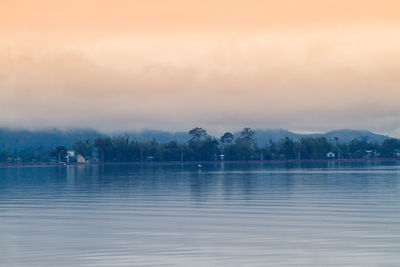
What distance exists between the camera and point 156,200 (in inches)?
1564

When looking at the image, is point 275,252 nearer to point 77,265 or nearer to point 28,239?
point 77,265

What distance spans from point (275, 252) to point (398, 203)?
17.5m

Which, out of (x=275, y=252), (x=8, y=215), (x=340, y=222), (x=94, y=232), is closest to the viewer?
(x=275, y=252)

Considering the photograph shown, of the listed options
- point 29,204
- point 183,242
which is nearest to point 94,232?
point 183,242

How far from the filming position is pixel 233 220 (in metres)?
28.2

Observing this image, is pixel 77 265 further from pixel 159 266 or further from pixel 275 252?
pixel 275 252

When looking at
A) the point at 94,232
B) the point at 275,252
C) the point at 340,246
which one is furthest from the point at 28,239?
the point at 340,246

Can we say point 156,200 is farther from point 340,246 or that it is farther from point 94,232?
point 340,246

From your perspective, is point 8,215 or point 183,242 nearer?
point 183,242

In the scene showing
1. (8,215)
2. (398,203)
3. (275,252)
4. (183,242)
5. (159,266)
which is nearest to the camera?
(159,266)

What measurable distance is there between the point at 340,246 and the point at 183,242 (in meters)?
5.17

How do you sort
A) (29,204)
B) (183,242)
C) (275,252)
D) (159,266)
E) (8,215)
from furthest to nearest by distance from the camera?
(29,204), (8,215), (183,242), (275,252), (159,266)

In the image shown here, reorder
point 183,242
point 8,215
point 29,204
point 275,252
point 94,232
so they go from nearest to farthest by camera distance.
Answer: point 275,252 → point 183,242 → point 94,232 → point 8,215 → point 29,204

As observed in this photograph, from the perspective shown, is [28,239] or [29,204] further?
[29,204]
